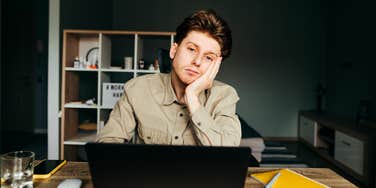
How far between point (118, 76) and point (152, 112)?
14.0ft

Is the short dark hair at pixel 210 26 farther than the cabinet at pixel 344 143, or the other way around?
the cabinet at pixel 344 143

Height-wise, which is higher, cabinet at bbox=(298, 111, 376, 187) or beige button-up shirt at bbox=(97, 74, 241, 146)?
beige button-up shirt at bbox=(97, 74, 241, 146)

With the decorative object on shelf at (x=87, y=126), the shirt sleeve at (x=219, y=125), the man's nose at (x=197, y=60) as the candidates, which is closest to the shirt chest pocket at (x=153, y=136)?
the shirt sleeve at (x=219, y=125)

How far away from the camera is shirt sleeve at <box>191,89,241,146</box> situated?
1219 millimetres

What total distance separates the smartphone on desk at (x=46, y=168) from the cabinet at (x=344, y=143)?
312 centimetres

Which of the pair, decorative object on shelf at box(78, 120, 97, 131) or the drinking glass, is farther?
decorative object on shelf at box(78, 120, 97, 131)

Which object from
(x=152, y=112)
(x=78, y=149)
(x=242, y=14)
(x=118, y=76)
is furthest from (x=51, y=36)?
(x=242, y=14)

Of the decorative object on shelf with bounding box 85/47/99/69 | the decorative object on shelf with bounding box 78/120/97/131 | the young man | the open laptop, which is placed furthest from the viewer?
the decorative object on shelf with bounding box 78/120/97/131

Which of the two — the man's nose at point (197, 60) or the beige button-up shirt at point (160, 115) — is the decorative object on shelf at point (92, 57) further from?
the man's nose at point (197, 60)

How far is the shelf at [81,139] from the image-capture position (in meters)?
2.95

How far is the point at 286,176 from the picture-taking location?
3.85 ft

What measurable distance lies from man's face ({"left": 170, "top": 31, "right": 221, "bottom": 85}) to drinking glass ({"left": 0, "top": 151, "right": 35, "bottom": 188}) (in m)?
0.67

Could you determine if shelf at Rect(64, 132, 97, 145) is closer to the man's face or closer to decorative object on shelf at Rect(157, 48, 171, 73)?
decorative object on shelf at Rect(157, 48, 171, 73)

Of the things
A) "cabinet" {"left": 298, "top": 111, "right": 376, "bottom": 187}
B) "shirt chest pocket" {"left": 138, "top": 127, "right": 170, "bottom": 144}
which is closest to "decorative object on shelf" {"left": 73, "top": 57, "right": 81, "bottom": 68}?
"shirt chest pocket" {"left": 138, "top": 127, "right": 170, "bottom": 144}
